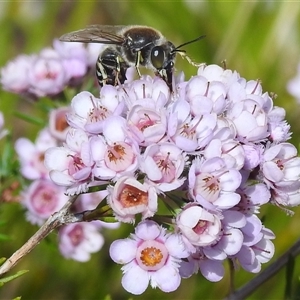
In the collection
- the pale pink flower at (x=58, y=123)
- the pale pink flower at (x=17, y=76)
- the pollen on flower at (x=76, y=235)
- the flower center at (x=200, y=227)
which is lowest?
the pollen on flower at (x=76, y=235)

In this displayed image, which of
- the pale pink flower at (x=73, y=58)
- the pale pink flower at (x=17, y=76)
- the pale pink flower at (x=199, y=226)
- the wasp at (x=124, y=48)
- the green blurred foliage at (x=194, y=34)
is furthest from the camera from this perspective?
the green blurred foliage at (x=194, y=34)

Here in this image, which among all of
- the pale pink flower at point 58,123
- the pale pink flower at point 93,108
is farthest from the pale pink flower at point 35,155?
the pale pink flower at point 93,108

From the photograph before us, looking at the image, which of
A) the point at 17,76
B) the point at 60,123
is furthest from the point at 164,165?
the point at 17,76

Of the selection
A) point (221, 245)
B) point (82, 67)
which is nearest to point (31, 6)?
point (82, 67)

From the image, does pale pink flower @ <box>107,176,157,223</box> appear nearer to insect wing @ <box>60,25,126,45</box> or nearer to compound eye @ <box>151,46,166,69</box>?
compound eye @ <box>151,46,166,69</box>

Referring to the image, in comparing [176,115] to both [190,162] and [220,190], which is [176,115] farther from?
[220,190]

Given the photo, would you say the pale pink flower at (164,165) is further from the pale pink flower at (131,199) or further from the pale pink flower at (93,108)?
the pale pink flower at (93,108)

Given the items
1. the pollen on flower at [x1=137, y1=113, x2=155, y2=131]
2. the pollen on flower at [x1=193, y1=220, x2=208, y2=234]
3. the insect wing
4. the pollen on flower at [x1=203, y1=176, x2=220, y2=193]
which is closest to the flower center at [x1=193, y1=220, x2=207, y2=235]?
the pollen on flower at [x1=193, y1=220, x2=208, y2=234]
